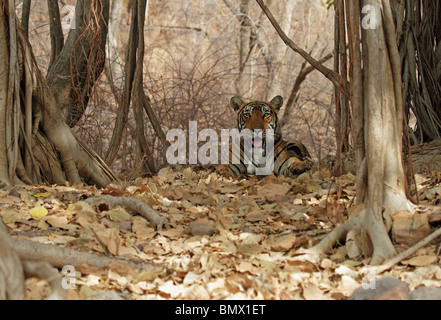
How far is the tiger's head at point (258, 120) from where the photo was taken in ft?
22.4

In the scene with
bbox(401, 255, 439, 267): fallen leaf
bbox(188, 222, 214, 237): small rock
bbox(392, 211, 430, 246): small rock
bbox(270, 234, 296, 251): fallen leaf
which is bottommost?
bbox(401, 255, 439, 267): fallen leaf

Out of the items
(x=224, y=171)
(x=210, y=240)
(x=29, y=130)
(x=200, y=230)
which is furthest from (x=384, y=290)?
(x=224, y=171)

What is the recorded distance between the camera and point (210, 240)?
319cm

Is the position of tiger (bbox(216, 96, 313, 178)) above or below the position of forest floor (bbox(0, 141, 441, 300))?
above

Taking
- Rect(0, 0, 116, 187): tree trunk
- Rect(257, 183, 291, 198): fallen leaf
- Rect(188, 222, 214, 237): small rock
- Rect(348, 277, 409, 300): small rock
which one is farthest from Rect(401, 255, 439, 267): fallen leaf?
Rect(0, 0, 116, 187): tree trunk

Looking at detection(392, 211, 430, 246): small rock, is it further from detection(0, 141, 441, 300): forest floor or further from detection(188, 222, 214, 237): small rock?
detection(188, 222, 214, 237): small rock

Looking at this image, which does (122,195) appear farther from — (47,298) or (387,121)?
(387,121)

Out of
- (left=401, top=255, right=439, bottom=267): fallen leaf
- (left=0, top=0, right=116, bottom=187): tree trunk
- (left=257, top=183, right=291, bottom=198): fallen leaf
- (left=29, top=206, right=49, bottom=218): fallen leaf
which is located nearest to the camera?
(left=401, top=255, right=439, bottom=267): fallen leaf

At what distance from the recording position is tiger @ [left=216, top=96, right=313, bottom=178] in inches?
260

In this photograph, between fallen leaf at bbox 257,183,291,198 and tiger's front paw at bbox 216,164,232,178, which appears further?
tiger's front paw at bbox 216,164,232,178

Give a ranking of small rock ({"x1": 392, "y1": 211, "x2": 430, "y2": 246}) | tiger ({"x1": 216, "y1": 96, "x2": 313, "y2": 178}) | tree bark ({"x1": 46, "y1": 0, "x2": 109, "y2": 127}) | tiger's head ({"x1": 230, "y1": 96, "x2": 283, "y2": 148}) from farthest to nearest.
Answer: tiger's head ({"x1": 230, "y1": 96, "x2": 283, "y2": 148})
tiger ({"x1": 216, "y1": 96, "x2": 313, "y2": 178})
tree bark ({"x1": 46, "y1": 0, "x2": 109, "y2": 127})
small rock ({"x1": 392, "y1": 211, "x2": 430, "y2": 246})

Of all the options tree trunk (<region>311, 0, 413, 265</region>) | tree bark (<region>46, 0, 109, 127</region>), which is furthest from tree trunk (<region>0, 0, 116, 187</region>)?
tree trunk (<region>311, 0, 413, 265</region>)
